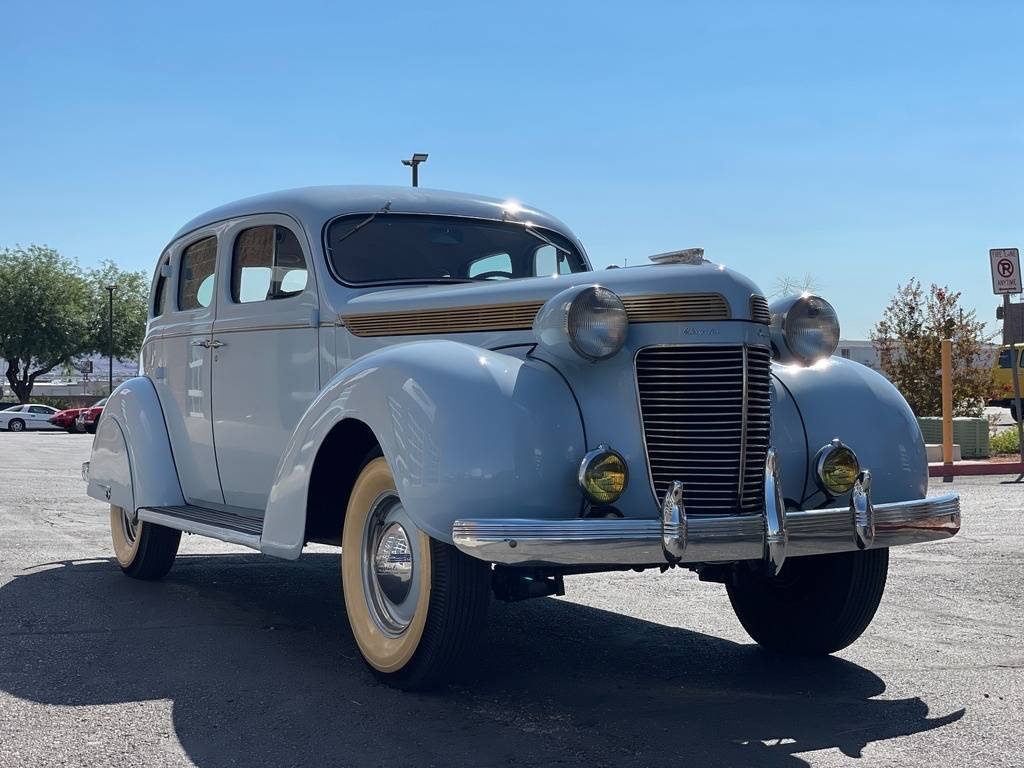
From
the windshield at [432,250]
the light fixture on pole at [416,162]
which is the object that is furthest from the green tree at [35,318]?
the windshield at [432,250]

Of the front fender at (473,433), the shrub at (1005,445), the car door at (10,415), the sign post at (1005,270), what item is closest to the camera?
the front fender at (473,433)

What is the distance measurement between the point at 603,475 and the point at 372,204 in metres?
2.52

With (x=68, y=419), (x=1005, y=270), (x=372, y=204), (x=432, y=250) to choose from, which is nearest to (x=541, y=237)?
(x=432, y=250)

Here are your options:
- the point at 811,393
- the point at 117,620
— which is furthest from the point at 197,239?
the point at 811,393

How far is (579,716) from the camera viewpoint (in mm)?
4102

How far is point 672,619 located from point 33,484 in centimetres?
1044

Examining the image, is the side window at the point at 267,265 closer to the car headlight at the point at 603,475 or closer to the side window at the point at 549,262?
the side window at the point at 549,262

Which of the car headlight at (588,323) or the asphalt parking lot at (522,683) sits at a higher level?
the car headlight at (588,323)

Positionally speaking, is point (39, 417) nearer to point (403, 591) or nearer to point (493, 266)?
point (493, 266)

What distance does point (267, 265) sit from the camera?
20.1 ft

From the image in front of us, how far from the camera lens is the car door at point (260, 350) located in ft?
18.7

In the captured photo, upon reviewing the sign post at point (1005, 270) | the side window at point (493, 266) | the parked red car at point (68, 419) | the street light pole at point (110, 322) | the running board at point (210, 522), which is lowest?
the running board at point (210, 522)

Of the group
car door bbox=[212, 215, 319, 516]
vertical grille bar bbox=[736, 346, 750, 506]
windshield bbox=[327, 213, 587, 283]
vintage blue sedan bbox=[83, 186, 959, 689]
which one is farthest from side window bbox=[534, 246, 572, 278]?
vertical grille bar bbox=[736, 346, 750, 506]

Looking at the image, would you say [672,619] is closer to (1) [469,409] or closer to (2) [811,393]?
(2) [811,393]
